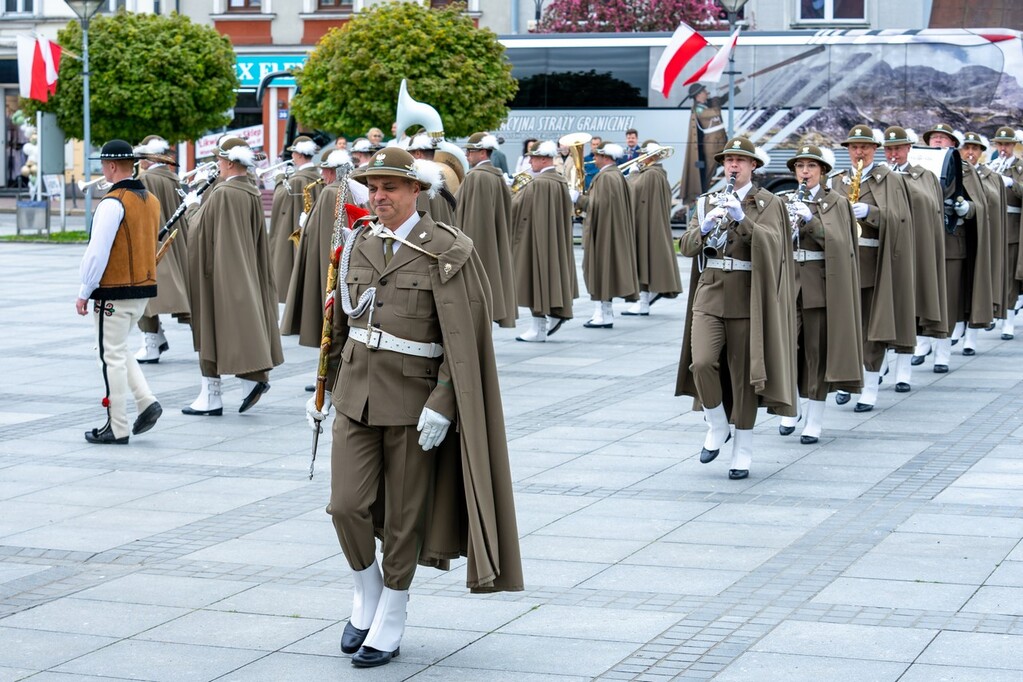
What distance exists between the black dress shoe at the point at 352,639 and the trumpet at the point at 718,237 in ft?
12.9

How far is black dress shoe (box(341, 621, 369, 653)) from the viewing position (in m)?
6.11

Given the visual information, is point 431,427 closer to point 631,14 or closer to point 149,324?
point 149,324

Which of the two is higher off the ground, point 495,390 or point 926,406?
point 495,390

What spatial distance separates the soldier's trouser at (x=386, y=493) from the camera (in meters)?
6.00

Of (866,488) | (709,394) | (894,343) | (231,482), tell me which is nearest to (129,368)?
(231,482)

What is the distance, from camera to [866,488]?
30.5ft

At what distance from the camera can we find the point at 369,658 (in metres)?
A: 5.96

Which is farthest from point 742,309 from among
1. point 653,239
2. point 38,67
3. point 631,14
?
point 631,14

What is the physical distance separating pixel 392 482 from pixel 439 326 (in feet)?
1.92

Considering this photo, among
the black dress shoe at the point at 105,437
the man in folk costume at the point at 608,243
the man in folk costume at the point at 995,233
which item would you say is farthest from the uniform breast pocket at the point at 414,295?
the man in folk costume at the point at 608,243

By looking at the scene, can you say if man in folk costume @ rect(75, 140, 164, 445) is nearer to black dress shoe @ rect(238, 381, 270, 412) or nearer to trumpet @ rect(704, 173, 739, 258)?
black dress shoe @ rect(238, 381, 270, 412)

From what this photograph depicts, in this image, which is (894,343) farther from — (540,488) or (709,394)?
(540,488)

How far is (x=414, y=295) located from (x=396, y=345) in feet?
0.63

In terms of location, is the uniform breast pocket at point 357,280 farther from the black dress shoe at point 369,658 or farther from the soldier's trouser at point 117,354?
the soldier's trouser at point 117,354
